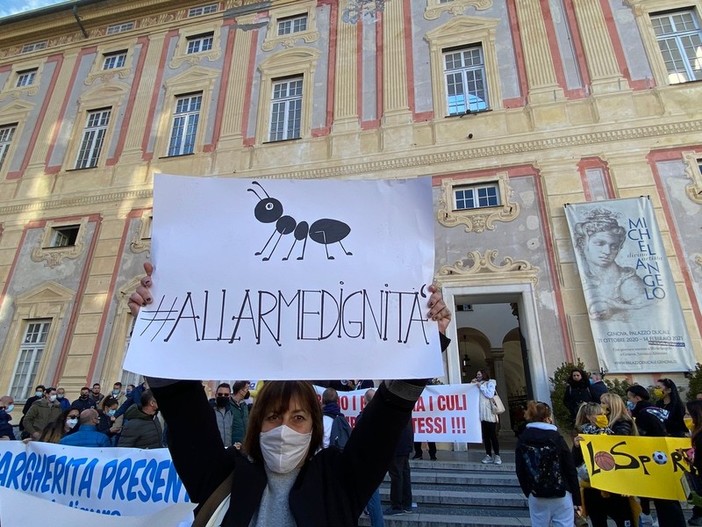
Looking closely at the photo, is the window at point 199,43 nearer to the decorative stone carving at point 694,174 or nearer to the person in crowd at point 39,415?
the person in crowd at point 39,415

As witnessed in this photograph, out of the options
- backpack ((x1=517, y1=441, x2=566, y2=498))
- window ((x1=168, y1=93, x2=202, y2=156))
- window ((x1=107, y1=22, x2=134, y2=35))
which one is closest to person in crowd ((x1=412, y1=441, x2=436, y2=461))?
backpack ((x1=517, y1=441, x2=566, y2=498))

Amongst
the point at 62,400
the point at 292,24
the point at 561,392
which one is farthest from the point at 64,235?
the point at 561,392

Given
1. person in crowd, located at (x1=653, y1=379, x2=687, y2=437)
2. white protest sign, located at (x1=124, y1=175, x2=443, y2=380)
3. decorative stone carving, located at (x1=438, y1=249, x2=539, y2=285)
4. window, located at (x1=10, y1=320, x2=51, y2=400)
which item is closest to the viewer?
white protest sign, located at (x1=124, y1=175, x2=443, y2=380)

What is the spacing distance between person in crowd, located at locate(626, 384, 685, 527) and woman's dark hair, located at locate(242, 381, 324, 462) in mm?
4451

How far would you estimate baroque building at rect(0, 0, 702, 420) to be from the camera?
10.6 m

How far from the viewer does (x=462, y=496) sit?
6.09 m

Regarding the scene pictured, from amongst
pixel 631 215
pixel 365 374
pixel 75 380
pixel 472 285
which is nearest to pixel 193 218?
pixel 365 374

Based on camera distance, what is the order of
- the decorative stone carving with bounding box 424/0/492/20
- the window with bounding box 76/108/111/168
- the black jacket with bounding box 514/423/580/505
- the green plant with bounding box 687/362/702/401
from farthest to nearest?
the window with bounding box 76/108/111/168 → the decorative stone carving with bounding box 424/0/492/20 → the green plant with bounding box 687/362/702/401 → the black jacket with bounding box 514/423/580/505

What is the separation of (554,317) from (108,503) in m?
8.94

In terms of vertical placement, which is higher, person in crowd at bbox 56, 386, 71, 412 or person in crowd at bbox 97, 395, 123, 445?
person in crowd at bbox 56, 386, 71, 412

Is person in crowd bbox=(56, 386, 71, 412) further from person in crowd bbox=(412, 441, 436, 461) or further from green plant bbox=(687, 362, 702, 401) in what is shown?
green plant bbox=(687, 362, 702, 401)

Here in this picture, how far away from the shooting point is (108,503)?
4.00 metres

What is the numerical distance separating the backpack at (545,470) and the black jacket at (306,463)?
3.11 metres

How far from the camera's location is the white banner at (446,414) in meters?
7.71
